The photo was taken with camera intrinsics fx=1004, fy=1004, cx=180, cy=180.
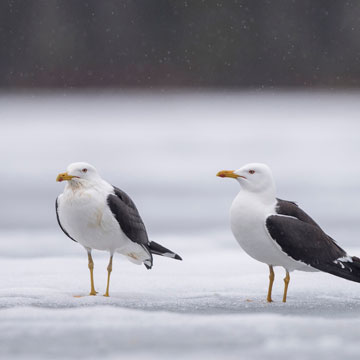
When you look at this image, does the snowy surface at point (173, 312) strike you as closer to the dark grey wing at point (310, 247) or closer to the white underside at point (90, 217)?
the dark grey wing at point (310, 247)

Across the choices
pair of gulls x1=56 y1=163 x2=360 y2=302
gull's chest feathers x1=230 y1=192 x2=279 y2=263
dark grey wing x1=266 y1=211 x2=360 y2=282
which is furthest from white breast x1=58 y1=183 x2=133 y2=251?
dark grey wing x1=266 y1=211 x2=360 y2=282

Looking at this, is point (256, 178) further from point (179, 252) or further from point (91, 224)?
point (179, 252)

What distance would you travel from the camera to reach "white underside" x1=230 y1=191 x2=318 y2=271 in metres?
5.23

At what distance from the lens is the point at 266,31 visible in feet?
106

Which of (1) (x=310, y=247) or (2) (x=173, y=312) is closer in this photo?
(2) (x=173, y=312)

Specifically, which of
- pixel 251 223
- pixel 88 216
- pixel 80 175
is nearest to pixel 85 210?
pixel 88 216

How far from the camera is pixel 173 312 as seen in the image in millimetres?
5020

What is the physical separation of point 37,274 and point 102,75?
25.8 metres

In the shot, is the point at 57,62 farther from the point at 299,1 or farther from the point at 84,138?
the point at 84,138

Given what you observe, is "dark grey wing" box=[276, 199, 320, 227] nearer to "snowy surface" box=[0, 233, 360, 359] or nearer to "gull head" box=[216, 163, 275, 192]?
"gull head" box=[216, 163, 275, 192]

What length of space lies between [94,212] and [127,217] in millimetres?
198

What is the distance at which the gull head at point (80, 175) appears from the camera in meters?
5.42

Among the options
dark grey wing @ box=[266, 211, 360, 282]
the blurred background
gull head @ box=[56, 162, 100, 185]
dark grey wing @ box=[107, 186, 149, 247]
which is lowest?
dark grey wing @ box=[266, 211, 360, 282]

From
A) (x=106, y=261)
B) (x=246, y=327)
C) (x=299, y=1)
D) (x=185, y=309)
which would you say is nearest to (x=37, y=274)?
(x=106, y=261)
